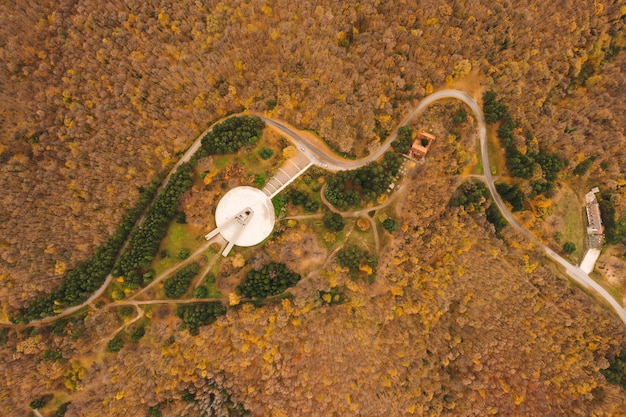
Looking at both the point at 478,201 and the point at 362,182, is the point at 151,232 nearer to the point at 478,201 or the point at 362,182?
the point at 362,182

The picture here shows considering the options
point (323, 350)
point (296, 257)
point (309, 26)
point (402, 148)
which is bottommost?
point (323, 350)

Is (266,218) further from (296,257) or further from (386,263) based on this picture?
(386,263)

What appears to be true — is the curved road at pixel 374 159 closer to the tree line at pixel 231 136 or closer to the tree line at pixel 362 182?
the tree line at pixel 362 182

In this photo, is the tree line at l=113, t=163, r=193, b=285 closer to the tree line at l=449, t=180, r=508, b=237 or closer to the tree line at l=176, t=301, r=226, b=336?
the tree line at l=176, t=301, r=226, b=336

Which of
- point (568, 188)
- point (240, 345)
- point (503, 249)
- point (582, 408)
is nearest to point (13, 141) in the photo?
point (240, 345)

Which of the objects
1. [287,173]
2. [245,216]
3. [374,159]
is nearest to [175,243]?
[245,216]

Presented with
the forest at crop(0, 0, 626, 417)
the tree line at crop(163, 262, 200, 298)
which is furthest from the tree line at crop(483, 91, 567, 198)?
the tree line at crop(163, 262, 200, 298)

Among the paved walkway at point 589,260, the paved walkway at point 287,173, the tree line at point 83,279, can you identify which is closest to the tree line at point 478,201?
the paved walkway at point 589,260
